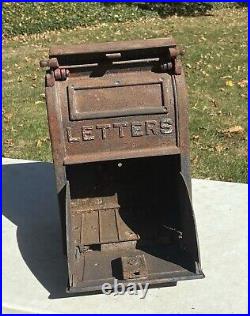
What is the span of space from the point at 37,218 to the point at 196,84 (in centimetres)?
455

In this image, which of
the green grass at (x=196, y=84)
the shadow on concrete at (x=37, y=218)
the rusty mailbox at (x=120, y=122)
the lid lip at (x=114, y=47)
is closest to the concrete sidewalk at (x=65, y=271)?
the shadow on concrete at (x=37, y=218)

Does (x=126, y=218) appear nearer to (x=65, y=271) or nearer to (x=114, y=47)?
(x=65, y=271)

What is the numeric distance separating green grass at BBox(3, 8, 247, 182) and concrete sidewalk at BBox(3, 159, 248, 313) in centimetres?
117

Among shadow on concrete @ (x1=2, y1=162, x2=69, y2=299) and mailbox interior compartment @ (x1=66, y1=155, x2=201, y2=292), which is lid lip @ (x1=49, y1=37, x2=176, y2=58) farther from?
shadow on concrete @ (x1=2, y1=162, x2=69, y2=299)

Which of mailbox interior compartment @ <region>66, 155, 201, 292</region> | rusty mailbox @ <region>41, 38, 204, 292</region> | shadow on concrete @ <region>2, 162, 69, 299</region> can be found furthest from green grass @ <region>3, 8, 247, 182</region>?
rusty mailbox @ <region>41, 38, 204, 292</region>

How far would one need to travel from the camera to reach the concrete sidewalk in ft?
8.74

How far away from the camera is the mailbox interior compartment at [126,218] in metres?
2.79

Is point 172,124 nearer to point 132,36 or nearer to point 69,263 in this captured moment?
point 69,263

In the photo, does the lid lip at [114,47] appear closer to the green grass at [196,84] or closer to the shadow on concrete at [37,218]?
the shadow on concrete at [37,218]

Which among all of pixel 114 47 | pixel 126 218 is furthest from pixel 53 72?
pixel 126 218

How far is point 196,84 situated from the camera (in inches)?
292

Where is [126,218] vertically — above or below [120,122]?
below

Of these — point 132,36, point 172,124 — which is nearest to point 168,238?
point 172,124

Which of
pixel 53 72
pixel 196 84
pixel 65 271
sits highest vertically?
pixel 53 72
